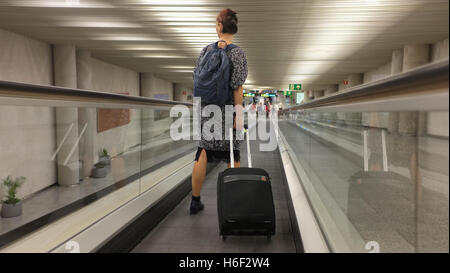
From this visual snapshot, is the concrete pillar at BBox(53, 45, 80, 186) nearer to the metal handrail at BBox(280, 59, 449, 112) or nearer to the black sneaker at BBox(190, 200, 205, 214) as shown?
the black sneaker at BBox(190, 200, 205, 214)

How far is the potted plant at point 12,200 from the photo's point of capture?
175 cm

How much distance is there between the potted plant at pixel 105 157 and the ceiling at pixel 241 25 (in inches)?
189

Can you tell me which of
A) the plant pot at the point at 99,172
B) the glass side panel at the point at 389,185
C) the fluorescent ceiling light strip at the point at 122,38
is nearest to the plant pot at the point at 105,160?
the plant pot at the point at 99,172

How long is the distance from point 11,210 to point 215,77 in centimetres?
180

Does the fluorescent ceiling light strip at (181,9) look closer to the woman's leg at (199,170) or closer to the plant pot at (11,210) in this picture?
the woman's leg at (199,170)

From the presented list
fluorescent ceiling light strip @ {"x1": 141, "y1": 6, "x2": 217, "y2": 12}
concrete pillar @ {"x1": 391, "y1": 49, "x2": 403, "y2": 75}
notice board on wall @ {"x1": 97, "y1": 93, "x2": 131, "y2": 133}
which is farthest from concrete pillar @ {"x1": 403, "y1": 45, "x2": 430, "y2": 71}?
notice board on wall @ {"x1": 97, "y1": 93, "x2": 131, "y2": 133}

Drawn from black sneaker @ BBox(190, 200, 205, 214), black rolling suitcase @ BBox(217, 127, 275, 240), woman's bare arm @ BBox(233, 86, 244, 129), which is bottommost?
black sneaker @ BBox(190, 200, 205, 214)

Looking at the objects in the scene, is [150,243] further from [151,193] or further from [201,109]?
[201,109]

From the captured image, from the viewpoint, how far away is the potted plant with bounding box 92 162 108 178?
8.80 ft

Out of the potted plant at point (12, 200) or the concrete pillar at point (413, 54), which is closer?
the potted plant at point (12, 200)

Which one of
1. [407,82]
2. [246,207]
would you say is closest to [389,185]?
[407,82]

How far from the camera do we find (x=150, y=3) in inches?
280

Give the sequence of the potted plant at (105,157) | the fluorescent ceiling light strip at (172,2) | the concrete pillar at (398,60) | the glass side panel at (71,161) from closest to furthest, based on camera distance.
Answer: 1. the glass side panel at (71,161)
2. the potted plant at (105,157)
3. the fluorescent ceiling light strip at (172,2)
4. the concrete pillar at (398,60)
